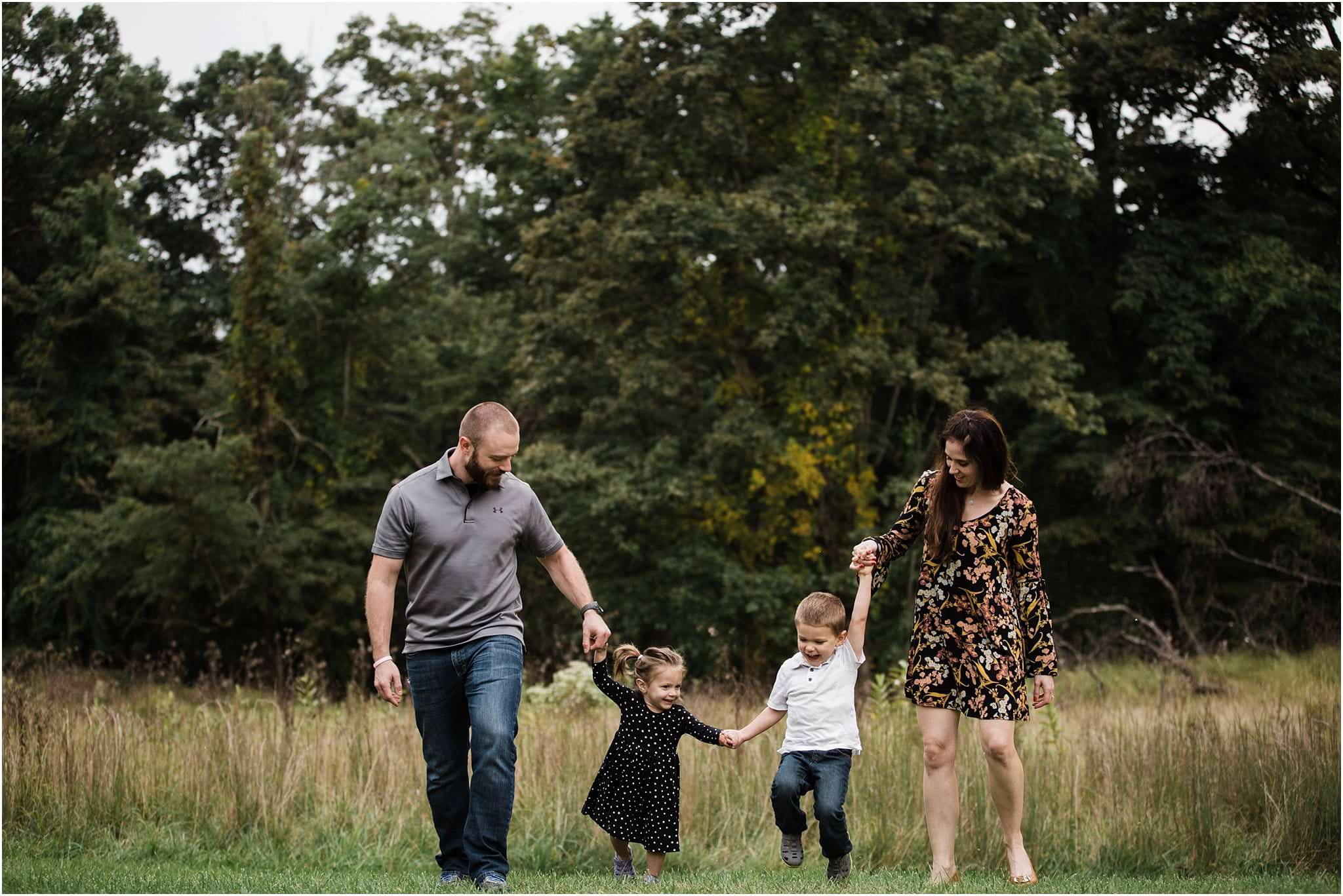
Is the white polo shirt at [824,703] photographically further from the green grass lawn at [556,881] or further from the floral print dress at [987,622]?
the green grass lawn at [556,881]

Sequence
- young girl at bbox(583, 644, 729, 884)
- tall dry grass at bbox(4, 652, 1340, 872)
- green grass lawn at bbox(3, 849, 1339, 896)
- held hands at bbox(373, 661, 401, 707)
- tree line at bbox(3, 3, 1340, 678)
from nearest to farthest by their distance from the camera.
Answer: held hands at bbox(373, 661, 401, 707) < green grass lawn at bbox(3, 849, 1339, 896) < young girl at bbox(583, 644, 729, 884) < tall dry grass at bbox(4, 652, 1340, 872) < tree line at bbox(3, 3, 1340, 678)

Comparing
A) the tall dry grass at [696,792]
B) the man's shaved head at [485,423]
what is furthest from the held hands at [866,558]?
the tall dry grass at [696,792]

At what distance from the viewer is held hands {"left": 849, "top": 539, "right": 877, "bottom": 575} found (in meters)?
5.32

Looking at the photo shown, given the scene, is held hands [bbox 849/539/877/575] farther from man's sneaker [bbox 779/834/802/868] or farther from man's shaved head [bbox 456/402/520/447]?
man's shaved head [bbox 456/402/520/447]

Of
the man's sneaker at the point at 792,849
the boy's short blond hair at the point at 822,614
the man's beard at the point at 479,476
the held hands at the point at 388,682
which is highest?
the man's beard at the point at 479,476

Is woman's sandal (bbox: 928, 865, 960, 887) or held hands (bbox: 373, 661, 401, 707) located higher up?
held hands (bbox: 373, 661, 401, 707)

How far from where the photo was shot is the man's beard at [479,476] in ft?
17.8

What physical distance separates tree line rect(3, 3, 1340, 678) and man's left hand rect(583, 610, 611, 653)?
1325cm

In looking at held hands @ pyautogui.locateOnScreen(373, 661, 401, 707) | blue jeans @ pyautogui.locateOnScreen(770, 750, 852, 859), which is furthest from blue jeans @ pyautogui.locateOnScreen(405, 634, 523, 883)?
blue jeans @ pyautogui.locateOnScreen(770, 750, 852, 859)

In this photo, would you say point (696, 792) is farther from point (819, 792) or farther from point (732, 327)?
point (732, 327)

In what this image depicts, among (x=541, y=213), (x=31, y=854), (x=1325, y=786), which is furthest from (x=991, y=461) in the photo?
(x=541, y=213)

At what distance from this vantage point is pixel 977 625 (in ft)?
17.3

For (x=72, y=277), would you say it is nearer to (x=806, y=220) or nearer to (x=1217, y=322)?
(x=806, y=220)

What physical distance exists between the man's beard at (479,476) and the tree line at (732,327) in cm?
1350
